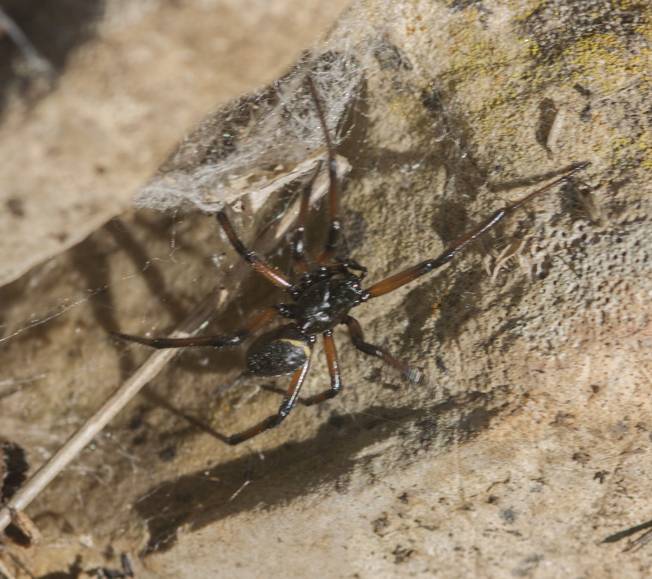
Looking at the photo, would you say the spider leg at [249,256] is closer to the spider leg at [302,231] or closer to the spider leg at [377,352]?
the spider leg at [302,231]

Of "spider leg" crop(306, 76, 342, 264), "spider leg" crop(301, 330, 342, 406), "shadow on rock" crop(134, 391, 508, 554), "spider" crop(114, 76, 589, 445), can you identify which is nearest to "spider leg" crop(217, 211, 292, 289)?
"spider" crop(114, 76, 589, 445)

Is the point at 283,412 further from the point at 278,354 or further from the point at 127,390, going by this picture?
the point at 127,390

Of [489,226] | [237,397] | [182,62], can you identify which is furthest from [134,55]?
[237,397]

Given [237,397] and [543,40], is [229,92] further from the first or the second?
[237,397]

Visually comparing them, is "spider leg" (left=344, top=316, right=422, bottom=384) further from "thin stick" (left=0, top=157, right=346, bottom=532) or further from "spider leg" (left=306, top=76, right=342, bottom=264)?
"thin stick" (left=0, top=157, right=346, bottom=532)

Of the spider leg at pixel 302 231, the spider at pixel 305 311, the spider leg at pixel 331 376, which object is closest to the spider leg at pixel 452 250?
the spider at pixel 305 311

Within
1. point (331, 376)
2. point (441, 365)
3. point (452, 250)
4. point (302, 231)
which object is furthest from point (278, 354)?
point (452, 250)

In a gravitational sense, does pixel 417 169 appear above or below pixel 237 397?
above
